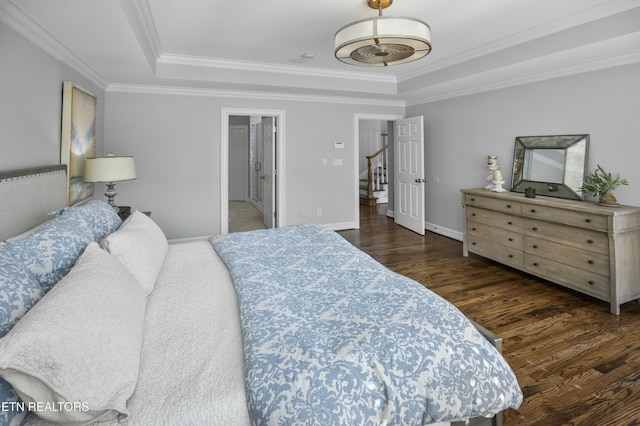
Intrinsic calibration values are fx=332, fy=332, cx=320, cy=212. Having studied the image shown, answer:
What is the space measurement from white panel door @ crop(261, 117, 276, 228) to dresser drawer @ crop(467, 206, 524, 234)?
2.98 meters

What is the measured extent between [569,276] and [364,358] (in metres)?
2.99

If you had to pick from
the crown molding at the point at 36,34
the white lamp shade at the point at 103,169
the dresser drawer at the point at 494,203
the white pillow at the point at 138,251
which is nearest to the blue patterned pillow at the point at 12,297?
the white pillow at the point at 138,251

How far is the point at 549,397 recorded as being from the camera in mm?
1832

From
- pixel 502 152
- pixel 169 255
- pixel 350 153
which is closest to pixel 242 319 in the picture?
pixel 169 255

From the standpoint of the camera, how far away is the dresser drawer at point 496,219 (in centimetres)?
367

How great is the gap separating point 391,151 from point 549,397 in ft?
17.3

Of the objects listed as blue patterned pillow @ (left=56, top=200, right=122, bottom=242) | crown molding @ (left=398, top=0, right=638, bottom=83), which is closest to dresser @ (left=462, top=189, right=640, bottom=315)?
crown molding @ (left=398, top=0, right=638, bottom=83)

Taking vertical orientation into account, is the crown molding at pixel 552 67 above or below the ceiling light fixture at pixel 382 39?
above

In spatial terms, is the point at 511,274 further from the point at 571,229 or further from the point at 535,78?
the point at 535,78

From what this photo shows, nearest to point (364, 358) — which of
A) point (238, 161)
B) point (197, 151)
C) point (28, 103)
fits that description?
point (28, 103)

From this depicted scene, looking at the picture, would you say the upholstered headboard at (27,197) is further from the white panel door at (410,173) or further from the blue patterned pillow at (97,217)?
the white panel door at (410,173)

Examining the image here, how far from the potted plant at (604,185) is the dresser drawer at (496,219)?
67 centimetres

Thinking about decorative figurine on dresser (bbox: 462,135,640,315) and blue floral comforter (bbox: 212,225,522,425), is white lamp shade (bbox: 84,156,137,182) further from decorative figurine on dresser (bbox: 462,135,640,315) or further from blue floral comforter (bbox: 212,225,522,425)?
decorative figurine on dresser (bbox: 462,135,640,315)

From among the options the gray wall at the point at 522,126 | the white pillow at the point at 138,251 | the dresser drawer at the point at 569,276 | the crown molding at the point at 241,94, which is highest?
the crown molding at the point at 241,94
